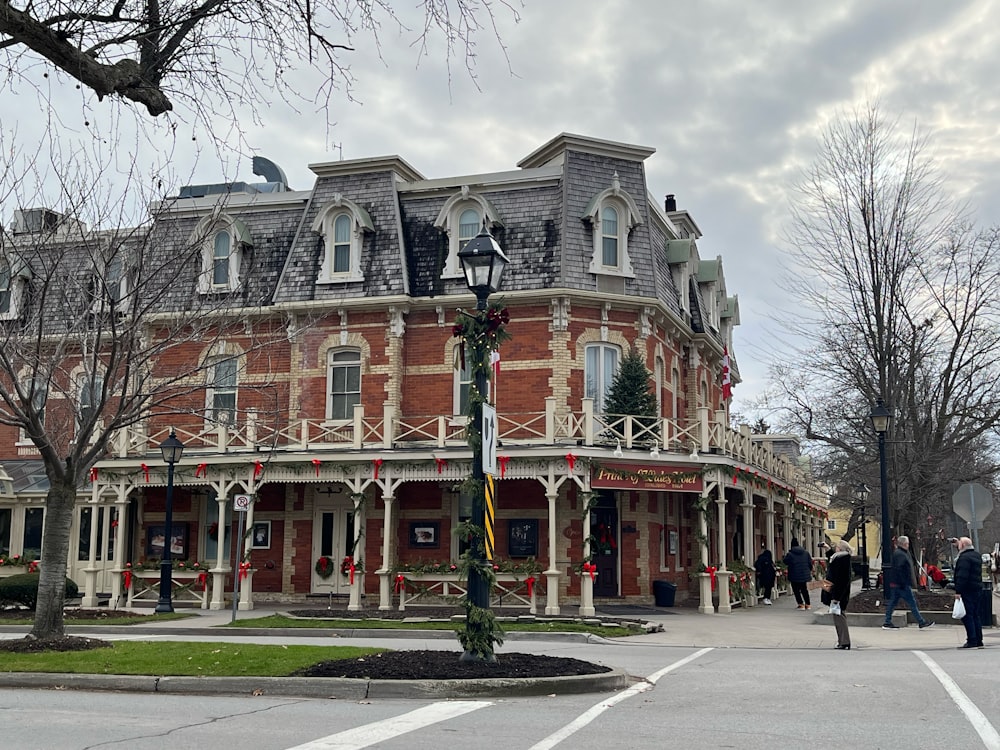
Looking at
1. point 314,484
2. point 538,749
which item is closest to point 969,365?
point 314,484

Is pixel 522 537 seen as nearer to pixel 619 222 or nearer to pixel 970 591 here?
pixel 619 222

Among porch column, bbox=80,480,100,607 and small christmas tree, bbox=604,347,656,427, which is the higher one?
small christmas tree, bbox=604,347,656,427

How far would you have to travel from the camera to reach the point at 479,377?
11.9 metres

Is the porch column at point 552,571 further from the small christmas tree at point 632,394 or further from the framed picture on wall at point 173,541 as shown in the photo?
the framed picture on wall at point 173,541

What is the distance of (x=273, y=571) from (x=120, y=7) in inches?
864

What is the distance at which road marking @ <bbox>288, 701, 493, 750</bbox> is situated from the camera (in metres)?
7.34

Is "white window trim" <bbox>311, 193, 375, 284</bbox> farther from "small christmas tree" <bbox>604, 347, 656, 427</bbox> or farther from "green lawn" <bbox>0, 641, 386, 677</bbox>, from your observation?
"green lawn" <bbox>0, 641, 386, 677</bbox>

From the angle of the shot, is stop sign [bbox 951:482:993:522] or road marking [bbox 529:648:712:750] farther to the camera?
stop sign [bbox 951:482:993:522]

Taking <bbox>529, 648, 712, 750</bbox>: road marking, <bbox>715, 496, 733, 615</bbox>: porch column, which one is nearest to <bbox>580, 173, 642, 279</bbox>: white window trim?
<bbox>715, 496, 733, 615</bbox>: porch column

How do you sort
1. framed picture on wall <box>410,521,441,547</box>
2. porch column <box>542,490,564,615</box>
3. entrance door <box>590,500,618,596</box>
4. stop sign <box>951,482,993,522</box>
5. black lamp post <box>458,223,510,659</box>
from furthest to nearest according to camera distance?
framed picture on wall <box>410,521,441,547</box> → entrance door <box>590,500,618,596</box> → porch column <box>542,490,564,615</box> → stop sign <box>951,482,993,522</box> → black lamp post <box>458,223,510,659</box>

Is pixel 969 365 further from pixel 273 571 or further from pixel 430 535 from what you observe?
pixel 273 571

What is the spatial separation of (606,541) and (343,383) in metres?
7.81

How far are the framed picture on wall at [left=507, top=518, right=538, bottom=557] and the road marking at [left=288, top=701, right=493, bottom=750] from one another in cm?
1573

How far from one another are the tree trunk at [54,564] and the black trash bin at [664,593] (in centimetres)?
1430
